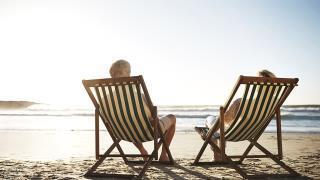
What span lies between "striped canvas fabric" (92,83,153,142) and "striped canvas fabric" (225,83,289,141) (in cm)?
99

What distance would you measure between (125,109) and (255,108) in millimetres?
1471

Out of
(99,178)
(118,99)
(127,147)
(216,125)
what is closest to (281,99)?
(216,125)

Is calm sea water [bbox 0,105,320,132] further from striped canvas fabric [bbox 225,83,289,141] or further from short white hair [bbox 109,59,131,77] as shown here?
short white hair [bbox 109,59,131,77]

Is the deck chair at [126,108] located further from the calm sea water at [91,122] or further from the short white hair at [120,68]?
the calm sea water at [91,122]

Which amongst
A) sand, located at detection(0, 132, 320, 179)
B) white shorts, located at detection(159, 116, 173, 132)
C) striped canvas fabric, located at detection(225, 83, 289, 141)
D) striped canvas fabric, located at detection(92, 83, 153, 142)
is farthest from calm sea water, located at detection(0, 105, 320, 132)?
striped canvas fabric, located at detection(92, 83, 153, 142)

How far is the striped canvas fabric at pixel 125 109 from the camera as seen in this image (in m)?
3.97

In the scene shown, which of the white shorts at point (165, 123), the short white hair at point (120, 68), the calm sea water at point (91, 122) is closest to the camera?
the short white hair at point (120, 68)

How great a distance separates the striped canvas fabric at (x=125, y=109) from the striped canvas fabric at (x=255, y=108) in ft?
3.26

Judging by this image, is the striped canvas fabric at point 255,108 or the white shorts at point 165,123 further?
the white shorts at point 165,123

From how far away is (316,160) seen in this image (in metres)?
5.38

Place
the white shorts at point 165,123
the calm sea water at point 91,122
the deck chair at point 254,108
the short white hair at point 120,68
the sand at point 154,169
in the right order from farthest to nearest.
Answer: the calm sea water at point 91,122 < the white shorts at point 165,123 < the short white hair at point 120,68 < the sand at point 154,169 < the deck chair at point 254,108

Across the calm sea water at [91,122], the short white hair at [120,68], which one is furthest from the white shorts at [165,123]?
the calm sea water at [91,122]

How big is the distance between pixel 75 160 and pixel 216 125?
2.39 metres

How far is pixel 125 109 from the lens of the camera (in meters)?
4.06
